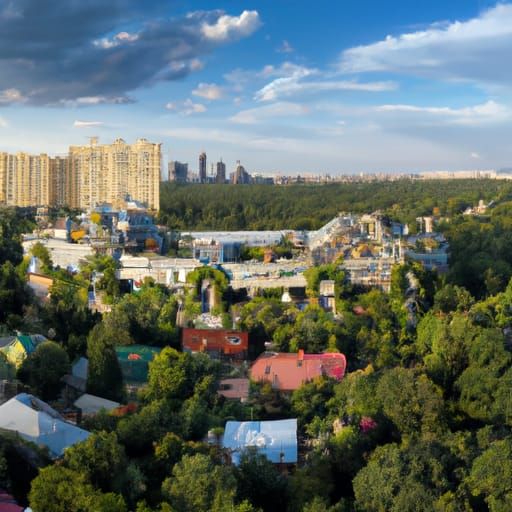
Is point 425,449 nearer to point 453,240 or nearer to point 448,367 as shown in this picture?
point 448,367

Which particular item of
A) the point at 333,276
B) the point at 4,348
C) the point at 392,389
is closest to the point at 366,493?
the point at 392,389

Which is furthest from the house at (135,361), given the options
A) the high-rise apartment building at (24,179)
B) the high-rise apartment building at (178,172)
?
the high-rise apartment building at (178,172)

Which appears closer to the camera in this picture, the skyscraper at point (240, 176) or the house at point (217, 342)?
the house at point (217, 342)

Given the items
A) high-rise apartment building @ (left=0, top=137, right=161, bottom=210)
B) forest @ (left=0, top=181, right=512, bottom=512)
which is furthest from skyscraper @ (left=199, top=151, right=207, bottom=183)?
forest @ (left=0, top=181, right=512, bottom=512)

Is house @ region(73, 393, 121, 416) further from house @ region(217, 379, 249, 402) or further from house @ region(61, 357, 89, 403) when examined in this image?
house @ region(217, 379, 249, 402)

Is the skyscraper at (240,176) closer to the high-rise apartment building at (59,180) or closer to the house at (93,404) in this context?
the high-rise apartment building at (59,180)

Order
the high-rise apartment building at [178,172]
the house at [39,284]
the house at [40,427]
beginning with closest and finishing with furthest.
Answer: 1. the house at [40,427]
2. the house at [39,284]
3. the high-rise apartment building at [178,172]

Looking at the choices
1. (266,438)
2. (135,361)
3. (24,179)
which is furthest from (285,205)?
(266,438)

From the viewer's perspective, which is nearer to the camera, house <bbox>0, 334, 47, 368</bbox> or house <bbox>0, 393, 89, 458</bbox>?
house <bbox>0, 393, 89, 458</bbox>
